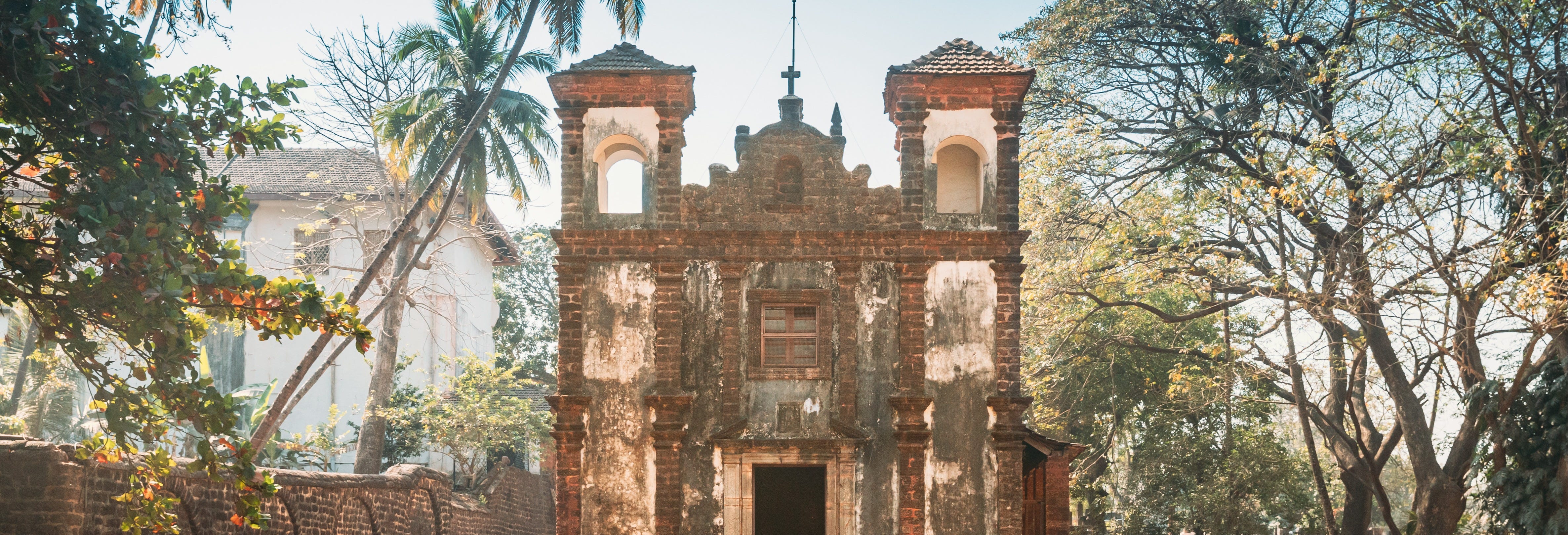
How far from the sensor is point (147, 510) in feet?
32.1

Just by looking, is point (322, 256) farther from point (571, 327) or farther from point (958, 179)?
point (958, 179)

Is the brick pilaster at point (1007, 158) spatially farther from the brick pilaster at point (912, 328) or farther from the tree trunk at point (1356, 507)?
the tree trunk at point (1356, 507)

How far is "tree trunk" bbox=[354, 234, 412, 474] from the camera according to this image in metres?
24.2

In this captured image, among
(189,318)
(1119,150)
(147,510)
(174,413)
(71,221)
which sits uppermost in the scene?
(1119,150)

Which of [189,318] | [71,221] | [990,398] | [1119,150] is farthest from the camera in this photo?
[1119,150]

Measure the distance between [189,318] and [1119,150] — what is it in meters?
14.8

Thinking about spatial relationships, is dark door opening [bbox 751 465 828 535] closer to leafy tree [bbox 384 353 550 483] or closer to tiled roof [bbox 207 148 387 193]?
leafy tree [bbox 384 353 550 483]

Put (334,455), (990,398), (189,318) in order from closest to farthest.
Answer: (189,318)
(990,398)
(334,455)

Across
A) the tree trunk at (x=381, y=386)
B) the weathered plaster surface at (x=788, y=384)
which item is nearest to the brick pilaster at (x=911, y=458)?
the weathered plaster surface at (x=788, y=384)

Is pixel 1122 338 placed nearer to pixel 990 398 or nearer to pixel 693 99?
pixel 990 398

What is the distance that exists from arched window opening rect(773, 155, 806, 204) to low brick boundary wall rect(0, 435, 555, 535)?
7.18 meters

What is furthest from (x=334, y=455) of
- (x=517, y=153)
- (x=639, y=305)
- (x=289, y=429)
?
(x=639, y=305)

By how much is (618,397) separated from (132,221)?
7.08 metres

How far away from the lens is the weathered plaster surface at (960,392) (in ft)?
49.4
